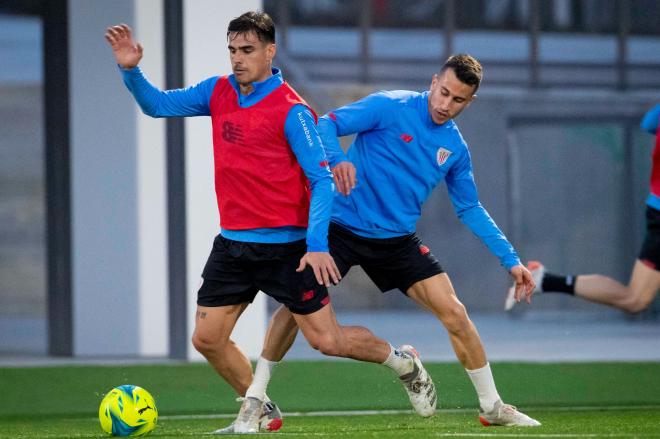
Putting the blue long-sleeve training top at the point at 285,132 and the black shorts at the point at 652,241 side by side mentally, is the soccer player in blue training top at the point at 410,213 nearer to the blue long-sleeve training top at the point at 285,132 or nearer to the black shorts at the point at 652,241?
the blue long-sleeve training top at the point at 285,132

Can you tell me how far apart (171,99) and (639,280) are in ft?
12.5

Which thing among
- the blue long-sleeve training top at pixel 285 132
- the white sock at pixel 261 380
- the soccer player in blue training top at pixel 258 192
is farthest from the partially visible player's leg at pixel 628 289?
the blue long-sleeve training top at pixel 285 132

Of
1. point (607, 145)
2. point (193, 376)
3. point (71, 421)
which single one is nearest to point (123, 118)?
point (193, 376)

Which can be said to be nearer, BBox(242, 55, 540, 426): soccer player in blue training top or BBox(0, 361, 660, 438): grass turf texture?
BBox(242, 55, 540, 426): soccer player in blue training top

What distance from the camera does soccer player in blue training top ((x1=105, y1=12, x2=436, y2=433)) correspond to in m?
5.57

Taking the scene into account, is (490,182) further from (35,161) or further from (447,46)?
(35,161)

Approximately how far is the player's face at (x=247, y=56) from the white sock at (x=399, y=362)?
1.51 metres

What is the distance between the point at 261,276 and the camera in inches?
227

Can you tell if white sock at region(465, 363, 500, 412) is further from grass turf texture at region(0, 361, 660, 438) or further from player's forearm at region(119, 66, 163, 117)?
player's forearm at region(119, 66, 163, 117)

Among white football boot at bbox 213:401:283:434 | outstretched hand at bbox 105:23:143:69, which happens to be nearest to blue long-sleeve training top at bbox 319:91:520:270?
white football boot at bbox 213:401:283:434

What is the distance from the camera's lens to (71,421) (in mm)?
7188

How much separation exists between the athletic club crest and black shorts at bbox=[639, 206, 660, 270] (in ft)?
7.86

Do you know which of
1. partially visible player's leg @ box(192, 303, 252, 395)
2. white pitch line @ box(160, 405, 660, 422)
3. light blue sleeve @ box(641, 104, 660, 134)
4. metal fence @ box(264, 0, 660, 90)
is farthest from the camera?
metal fence @ box(264, 0, 660, 90)

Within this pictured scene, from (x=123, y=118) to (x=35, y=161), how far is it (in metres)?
6.75
